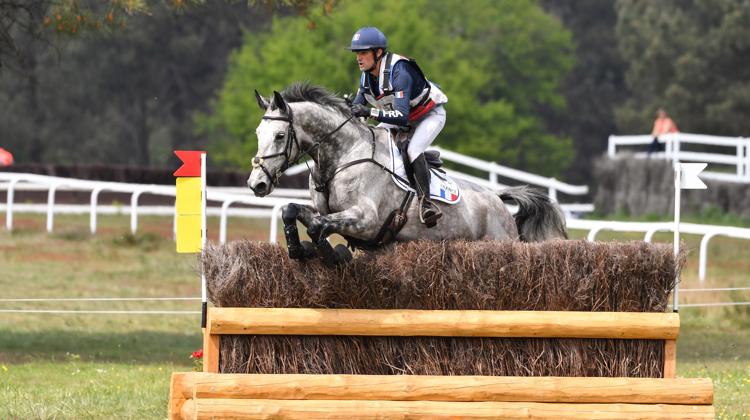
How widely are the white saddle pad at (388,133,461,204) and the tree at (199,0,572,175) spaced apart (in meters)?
29.1

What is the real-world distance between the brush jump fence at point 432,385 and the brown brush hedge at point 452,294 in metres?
0.14

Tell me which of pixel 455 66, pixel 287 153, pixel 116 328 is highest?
pixel 455 66

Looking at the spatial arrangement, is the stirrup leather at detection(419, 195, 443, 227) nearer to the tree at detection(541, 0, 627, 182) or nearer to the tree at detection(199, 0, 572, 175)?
the tree at detection(199, 0, 572, 175)

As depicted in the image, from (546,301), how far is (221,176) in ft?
92.9

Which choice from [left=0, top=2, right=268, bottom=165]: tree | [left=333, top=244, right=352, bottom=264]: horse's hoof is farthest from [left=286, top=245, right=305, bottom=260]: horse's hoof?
[left=0, top=2, right=268, bottom=165]: tree

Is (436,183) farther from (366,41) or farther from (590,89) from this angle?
(590,89)

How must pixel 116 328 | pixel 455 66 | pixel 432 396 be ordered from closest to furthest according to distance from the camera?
1. pixel 432 396
2. pixel 116 328
3. pixel 455 66

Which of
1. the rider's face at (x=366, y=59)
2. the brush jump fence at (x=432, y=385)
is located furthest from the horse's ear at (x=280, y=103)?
the brush jump fence at (x=432, y=385)

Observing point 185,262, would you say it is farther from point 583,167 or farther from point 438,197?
point 583,167

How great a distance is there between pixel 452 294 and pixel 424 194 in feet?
3.42

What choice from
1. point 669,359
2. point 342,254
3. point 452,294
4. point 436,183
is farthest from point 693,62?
point 342,254

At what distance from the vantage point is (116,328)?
1579 cm

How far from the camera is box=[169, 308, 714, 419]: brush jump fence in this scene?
7879mm

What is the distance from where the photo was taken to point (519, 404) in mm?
8008
